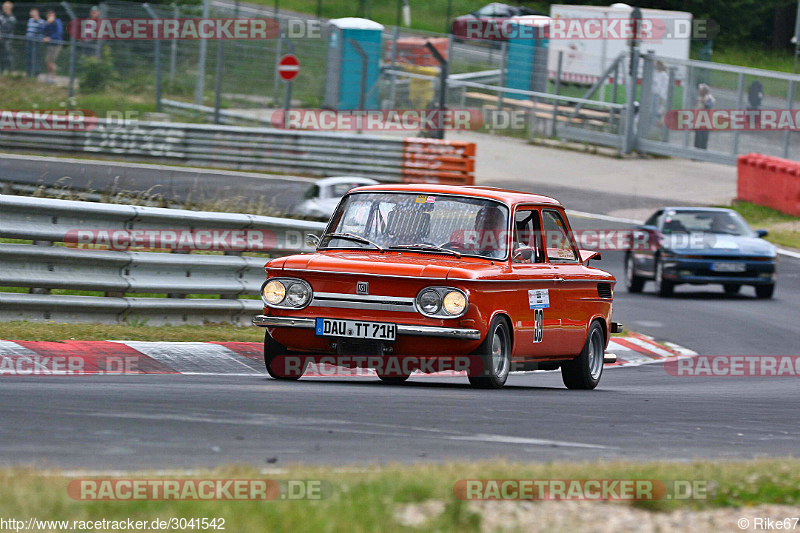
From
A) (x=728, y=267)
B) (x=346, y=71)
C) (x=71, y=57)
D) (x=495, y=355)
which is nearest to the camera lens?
(x=495, y=355)

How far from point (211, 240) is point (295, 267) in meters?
3.12

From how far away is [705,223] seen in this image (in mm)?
20016

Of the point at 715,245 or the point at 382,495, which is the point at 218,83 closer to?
the point at 715,245

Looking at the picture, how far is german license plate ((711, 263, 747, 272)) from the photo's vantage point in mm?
18984

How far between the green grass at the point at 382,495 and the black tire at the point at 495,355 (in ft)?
9.69

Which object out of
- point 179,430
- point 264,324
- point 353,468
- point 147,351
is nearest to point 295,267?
point 264,324

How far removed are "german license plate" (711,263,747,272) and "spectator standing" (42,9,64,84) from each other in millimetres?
19479

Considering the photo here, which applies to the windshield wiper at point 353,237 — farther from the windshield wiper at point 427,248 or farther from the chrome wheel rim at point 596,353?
the chrome wheel rim at point 596,353

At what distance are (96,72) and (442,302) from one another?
85.8ft

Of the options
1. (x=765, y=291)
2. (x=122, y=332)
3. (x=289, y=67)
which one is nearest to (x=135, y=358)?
(x=122, y=332)

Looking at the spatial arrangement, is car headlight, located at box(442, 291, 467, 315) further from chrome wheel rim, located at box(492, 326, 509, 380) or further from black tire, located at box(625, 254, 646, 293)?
black tire, located at box(625, 254, 646, 293)

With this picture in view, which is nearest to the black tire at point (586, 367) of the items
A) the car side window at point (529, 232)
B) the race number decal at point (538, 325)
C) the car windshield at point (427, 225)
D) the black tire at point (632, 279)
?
the race number decal at point (538, 325)

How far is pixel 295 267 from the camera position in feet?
29.0

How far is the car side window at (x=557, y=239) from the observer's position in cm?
1010
